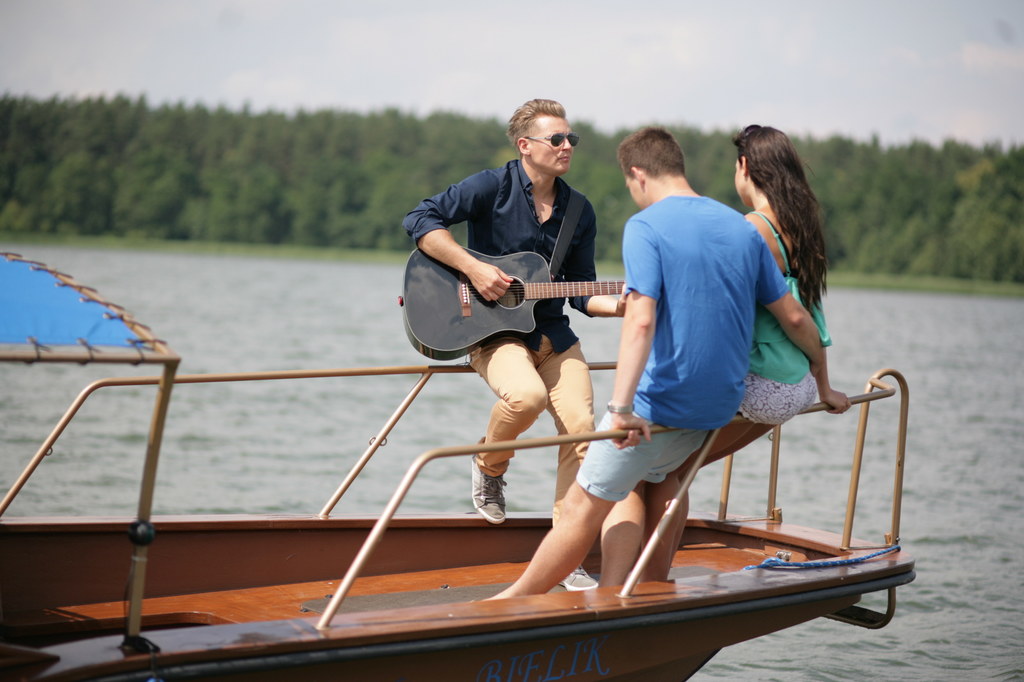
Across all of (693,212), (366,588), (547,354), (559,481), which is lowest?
(366,588)

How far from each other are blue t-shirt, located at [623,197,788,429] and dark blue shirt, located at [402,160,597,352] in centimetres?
126

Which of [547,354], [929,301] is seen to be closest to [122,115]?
[929,301]

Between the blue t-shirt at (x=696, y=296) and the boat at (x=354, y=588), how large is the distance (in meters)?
0.31

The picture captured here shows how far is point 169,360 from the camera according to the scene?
Result: 3221mm

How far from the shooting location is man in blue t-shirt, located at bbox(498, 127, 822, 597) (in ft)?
13.0

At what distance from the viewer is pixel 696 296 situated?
4.01m

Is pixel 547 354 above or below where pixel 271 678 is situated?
above

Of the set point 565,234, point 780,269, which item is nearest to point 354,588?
point 565,234

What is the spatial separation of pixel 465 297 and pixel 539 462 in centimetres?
957

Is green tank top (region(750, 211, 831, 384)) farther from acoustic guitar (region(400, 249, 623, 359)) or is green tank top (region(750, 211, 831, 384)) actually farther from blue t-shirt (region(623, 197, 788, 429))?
acoustic guitar (region(400, 249, 623, 359))

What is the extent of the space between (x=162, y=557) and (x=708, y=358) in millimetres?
2505

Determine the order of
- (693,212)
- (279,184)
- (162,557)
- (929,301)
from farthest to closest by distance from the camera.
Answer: (279,184) → (929,301) → (162,557) → (693,212)

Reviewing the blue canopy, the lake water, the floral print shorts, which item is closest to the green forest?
the lake water

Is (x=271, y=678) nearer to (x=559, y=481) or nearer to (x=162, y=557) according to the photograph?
(x=162, y=557)
